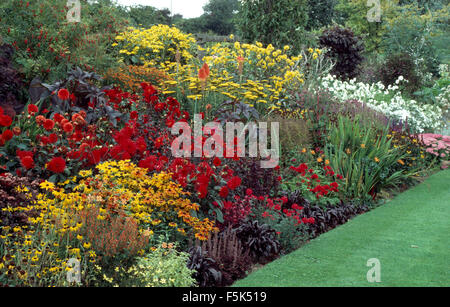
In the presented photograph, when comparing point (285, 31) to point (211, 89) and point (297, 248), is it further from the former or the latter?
point (297, 248)

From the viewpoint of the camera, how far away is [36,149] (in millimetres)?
4902

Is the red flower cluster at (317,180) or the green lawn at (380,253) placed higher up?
the red flower cluster at (317,180)

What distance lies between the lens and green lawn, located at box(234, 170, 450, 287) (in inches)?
168

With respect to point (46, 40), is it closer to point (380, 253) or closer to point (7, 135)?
point (7, 135)

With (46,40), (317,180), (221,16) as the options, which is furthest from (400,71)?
(221,16)

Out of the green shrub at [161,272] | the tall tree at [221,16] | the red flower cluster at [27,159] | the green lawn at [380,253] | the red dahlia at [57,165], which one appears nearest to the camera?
the green shrub at [161,272]

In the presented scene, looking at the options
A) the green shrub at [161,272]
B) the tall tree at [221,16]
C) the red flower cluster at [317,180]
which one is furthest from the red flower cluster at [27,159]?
the tall tree at [221,16]

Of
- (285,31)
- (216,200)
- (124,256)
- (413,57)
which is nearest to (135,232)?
(124,256)

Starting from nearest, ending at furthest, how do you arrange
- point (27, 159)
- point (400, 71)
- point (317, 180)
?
1. point (27, 159)
2. point (317, 180)
3. point (400, 71)

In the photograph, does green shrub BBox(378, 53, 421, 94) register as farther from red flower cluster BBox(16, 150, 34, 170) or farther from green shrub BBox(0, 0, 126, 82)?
red flower cluster BBox(16, 150, 34, 170)

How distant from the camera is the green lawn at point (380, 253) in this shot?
426 centimetres

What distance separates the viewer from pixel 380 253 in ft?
16.4

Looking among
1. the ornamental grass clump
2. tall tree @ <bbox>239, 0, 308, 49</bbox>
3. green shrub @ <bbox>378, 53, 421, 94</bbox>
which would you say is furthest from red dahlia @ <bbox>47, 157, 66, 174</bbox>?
green shrub @ <bbox>378, 53, 421, 94</bbox>

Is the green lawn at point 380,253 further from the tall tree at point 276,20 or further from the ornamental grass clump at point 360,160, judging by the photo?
the tall tree at point 276,20
